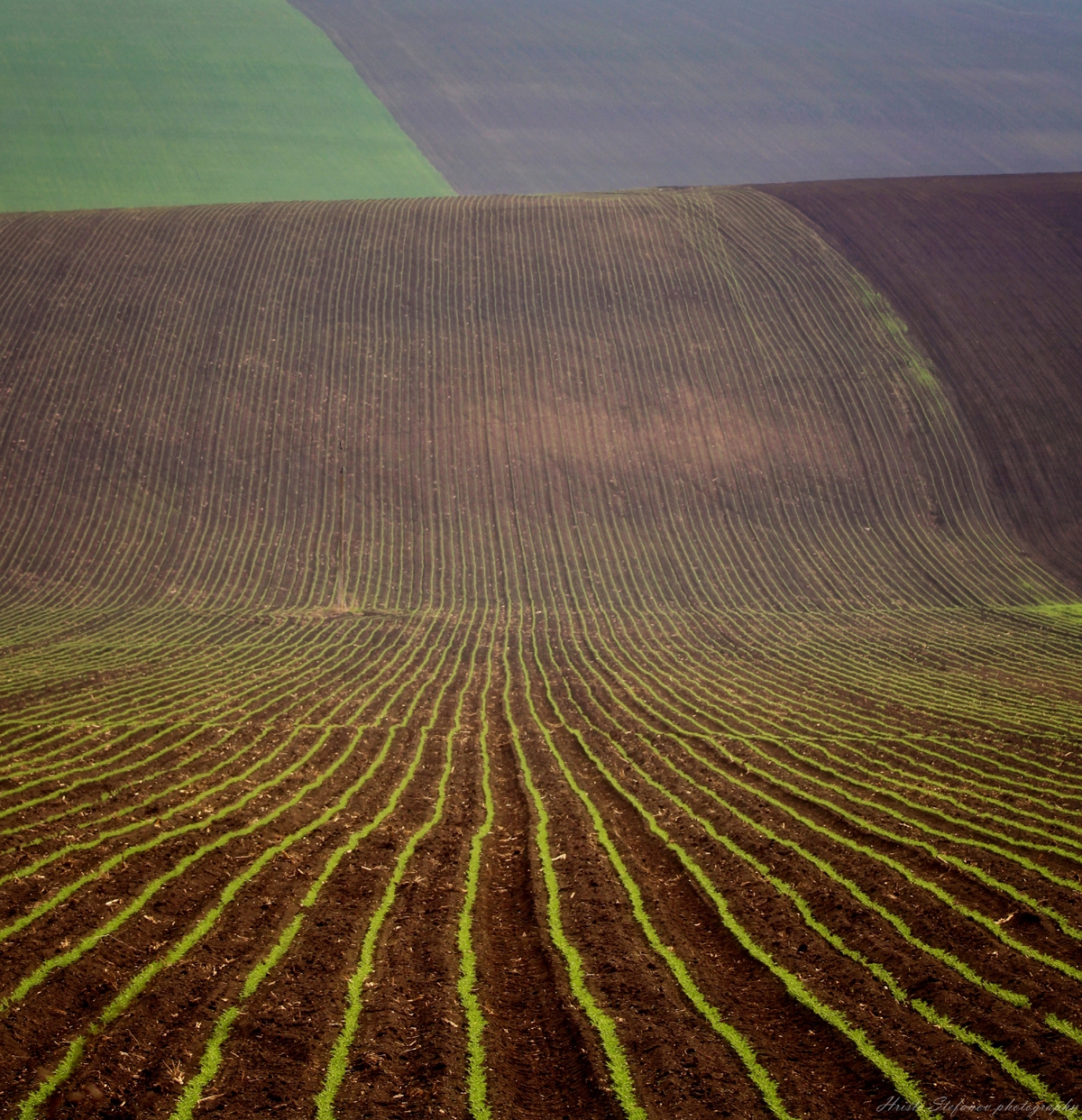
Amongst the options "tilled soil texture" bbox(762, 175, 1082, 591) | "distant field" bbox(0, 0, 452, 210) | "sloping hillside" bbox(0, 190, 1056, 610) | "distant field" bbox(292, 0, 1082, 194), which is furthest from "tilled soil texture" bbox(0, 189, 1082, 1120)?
"distant field" bbox(292, 0, 1082, 194)

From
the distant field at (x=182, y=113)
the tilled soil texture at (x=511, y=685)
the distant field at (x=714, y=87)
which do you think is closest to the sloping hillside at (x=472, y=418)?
the tilled soil texture at (x=511, y=685)

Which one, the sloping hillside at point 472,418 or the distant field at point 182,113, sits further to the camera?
the distant field at point 182,113

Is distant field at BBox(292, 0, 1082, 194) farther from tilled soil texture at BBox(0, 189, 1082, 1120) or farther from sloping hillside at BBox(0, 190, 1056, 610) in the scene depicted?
sloping hillside at BBox(0, 190, 1056, 610)

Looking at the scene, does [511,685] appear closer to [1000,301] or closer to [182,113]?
[1000,301]

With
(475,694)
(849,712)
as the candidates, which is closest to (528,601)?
(475,694)

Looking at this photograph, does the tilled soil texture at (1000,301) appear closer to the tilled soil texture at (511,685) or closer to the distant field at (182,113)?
the tilled soil texture at (511,685)

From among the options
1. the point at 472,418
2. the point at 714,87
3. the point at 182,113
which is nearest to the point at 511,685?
the point at 472,418

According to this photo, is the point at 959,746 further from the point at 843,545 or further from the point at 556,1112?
the point at 843,545
